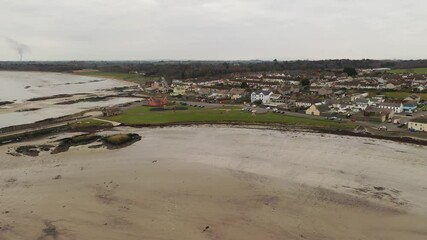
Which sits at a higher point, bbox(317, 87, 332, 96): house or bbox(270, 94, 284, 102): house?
bbox(317, 87, 332, 96): house

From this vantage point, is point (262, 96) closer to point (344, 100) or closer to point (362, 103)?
point (344, 100)

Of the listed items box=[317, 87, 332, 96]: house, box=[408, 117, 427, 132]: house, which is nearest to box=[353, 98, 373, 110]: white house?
box=[408, 117, 427, 132]: house

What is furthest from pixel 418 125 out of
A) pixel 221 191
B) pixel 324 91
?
pixel 324 91

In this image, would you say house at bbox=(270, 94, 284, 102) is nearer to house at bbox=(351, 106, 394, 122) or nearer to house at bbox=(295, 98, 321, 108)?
house at bbox=(295, 98, 321, 108)

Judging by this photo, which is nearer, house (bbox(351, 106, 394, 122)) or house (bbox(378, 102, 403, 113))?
house (bbox(351, 106, 394, 122))

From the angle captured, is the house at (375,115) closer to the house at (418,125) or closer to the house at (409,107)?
the house at (418,125)

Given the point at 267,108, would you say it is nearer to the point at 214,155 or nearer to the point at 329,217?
the point at 214,155

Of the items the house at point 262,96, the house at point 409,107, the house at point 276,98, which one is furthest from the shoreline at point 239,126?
the house at point 262,96
